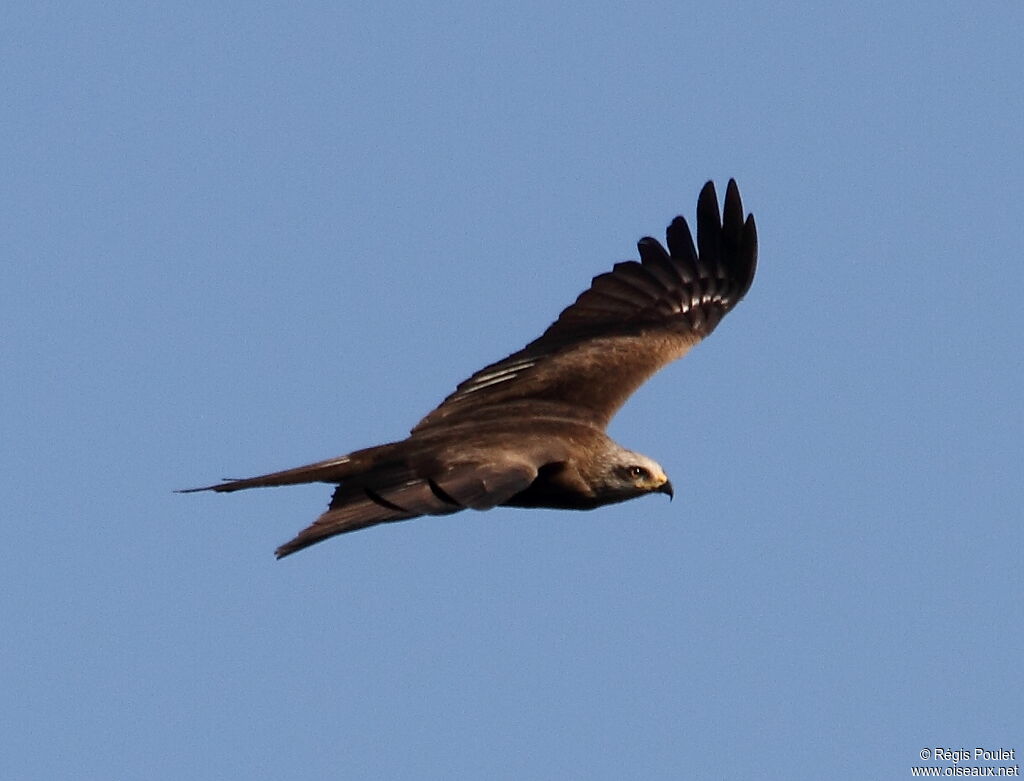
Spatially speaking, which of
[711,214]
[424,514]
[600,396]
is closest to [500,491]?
[424,514]

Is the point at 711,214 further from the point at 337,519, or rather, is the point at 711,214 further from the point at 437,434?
the point at 337,519

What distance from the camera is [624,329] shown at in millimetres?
15594

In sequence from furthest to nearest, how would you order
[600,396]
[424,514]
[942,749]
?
1. [600,396]
2. [942,749]
3. [424,514]

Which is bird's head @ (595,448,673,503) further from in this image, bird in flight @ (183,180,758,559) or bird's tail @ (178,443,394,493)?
bird's tail @ (178,443,394,493)

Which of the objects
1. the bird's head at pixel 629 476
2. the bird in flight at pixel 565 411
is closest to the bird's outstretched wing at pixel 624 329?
the bird in flight at pixel 565 411

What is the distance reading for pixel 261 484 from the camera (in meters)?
13.0

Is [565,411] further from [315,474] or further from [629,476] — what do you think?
[315,474]

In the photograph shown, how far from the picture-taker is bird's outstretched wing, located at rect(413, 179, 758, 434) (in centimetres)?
1450

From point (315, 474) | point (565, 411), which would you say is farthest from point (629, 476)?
point (315, 474)

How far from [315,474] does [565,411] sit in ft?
7.23

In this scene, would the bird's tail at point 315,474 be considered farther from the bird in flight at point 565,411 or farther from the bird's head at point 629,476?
the bird's head at point 629,476

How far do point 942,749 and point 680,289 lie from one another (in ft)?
17.1

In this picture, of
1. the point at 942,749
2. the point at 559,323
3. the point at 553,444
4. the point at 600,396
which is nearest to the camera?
the point at 942,749

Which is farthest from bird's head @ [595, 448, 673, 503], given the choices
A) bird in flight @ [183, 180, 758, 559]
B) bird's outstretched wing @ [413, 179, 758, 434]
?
bird's outstretched wing @ [413, 179, 758, 434]
